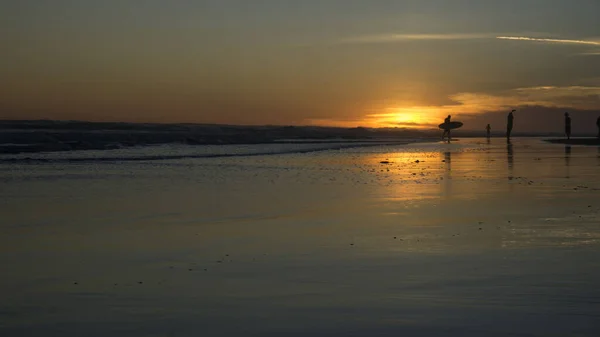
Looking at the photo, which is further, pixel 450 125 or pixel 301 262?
pixel 450 125

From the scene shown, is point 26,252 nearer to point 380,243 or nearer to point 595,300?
point 380,243

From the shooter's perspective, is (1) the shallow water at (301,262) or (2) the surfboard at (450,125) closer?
(1) the shallow water at (301,262)

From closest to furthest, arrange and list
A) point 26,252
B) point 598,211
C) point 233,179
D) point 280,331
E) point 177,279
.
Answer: point 280,331
point 177,279
point 26,252
point 598,211
point 233,179

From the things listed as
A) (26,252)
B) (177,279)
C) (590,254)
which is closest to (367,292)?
(177,279)

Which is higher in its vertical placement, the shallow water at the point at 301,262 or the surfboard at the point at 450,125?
the surfboard at the point at 450,125

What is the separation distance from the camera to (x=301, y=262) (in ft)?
27.0

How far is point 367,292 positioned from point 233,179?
14177 millimetres

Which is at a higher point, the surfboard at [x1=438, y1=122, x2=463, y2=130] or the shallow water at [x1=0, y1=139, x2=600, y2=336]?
the surfboard at [x1=438, y1=122, x2=463, y2=130]

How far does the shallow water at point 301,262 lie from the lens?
589 centimetres

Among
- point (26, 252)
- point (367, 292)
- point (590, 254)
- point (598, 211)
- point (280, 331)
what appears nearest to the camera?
point (280, 331)

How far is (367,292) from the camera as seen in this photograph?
679 cm

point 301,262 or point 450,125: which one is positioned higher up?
point 450,125

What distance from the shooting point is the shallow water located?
5891 millimetres

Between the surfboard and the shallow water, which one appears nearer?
the shallow water
